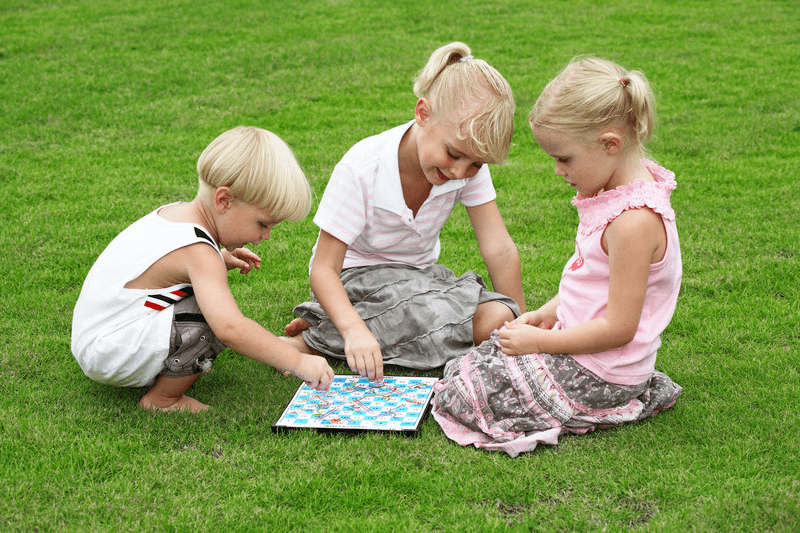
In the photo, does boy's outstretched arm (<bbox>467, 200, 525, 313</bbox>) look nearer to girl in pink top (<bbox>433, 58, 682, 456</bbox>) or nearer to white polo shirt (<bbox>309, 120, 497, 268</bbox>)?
white polo shirt (<bbox>309, 120, 497, 268</bbox>)

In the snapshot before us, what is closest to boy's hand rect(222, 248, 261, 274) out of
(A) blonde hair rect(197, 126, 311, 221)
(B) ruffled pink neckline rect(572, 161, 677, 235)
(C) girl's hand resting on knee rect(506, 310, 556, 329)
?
(A) blonde hair rect(197, 126, 311, 221)

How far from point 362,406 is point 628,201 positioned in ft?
3.99

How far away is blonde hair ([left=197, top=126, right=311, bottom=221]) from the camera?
282cm

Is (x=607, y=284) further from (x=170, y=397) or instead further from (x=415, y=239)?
(x=170, y=397)

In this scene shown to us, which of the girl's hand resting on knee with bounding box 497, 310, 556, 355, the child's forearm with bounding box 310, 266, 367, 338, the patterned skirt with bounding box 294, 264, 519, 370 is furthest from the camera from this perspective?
the patterned skirt with bounding box 294, 264, 519, 370

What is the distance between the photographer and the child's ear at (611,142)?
2.44 meters

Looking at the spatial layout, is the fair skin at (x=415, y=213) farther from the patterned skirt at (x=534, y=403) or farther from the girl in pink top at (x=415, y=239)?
the patterned skirt at (x=534, y=403)

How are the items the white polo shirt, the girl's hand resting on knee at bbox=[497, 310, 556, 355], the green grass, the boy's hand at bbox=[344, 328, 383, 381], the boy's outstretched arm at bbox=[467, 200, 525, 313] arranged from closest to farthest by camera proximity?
the green grass
the girl's hand resting on knee at bbox=[497, 310, 556, 355]
the boy's hand at bbox=[344, 328, 383, 381]
the white polo shirt
the boy's outstretched arm at bbox=[467, 200, 525, 313]

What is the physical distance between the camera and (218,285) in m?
2.77

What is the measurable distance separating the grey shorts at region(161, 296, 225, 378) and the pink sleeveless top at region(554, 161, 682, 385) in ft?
4.32

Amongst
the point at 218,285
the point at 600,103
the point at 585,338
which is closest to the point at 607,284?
the point at 585,338

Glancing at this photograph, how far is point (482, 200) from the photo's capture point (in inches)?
137

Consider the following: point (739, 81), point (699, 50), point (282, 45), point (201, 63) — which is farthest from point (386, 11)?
point (739, 81)

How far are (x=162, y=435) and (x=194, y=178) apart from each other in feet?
11.1
